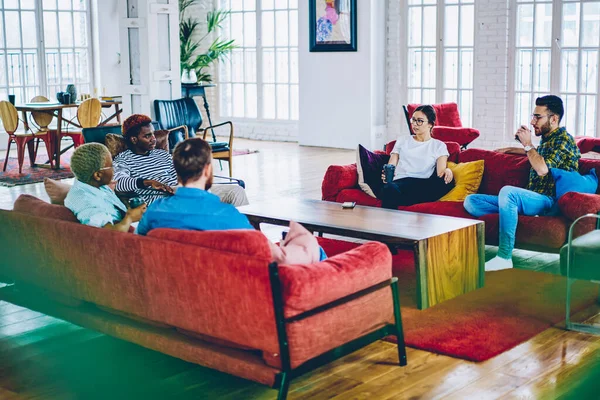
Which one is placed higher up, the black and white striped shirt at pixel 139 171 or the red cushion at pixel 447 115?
the red cushion at pixel 447 115

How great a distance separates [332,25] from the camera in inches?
479

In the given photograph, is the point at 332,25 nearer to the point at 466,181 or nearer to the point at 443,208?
the point at 466,181

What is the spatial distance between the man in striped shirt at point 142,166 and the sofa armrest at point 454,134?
13.2ft

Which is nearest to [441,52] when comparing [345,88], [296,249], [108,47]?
[345,88]

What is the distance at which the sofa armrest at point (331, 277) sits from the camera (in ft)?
10.7

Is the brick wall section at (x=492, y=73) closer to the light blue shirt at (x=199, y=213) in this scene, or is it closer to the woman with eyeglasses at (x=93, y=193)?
the woman with eyeglasses at (x=93, y=193)

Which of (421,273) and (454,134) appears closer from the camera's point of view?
(421,273)

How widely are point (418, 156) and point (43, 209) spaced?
2976mm

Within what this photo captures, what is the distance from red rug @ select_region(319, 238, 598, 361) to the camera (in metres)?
4.25

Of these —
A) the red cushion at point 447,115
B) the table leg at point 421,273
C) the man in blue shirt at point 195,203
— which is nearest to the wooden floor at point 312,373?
the table leg at point 421,273

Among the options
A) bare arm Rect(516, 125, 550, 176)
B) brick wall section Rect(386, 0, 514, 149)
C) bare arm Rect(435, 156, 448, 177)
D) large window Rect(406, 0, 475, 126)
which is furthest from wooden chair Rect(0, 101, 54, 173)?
bare arm Rect(516, 125, 550, 176)

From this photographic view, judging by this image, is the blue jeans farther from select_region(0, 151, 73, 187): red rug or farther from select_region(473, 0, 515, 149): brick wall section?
select_region(0, 151, 73, 187): red rug

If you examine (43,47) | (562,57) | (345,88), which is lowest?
(345,88)

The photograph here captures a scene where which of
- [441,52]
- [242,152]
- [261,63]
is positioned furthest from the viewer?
[261,63]
